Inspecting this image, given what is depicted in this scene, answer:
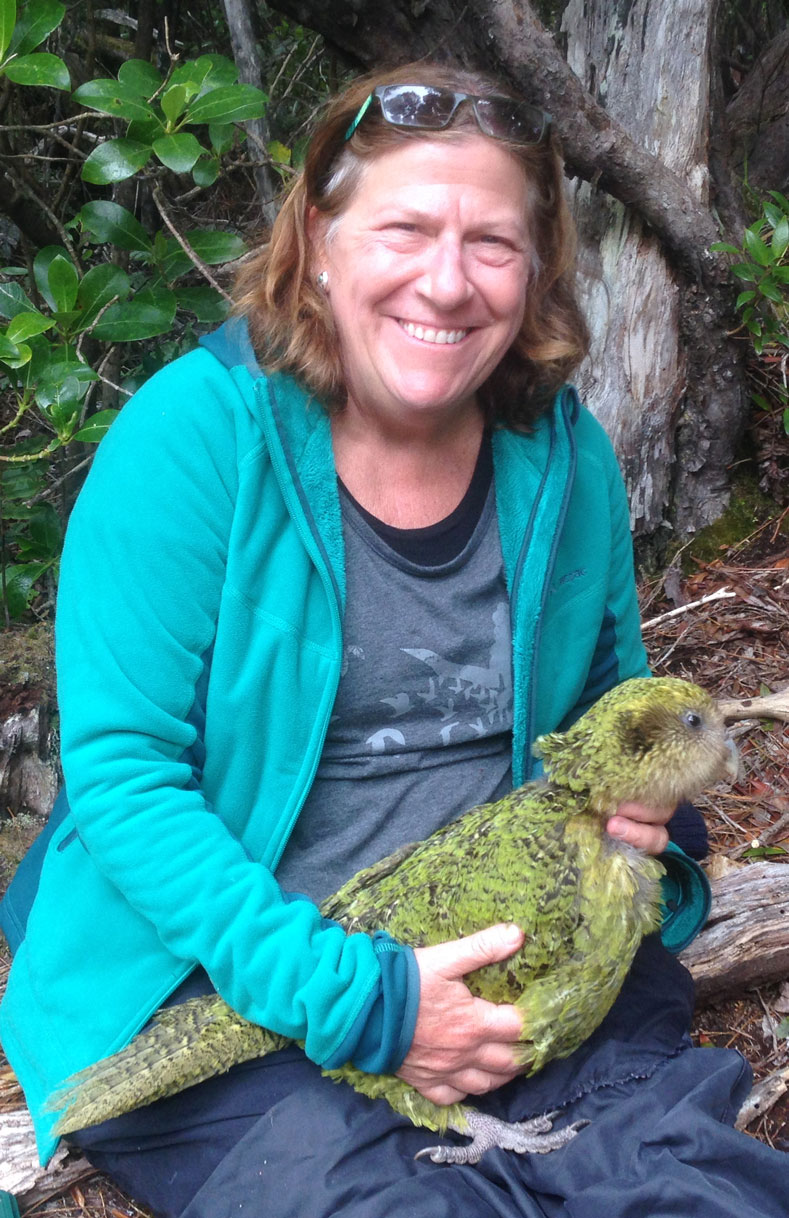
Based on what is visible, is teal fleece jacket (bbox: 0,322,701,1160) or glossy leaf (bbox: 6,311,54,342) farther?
glossy leaf (bbox: 6,311,54,342)

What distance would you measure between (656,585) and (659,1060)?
2857 mm

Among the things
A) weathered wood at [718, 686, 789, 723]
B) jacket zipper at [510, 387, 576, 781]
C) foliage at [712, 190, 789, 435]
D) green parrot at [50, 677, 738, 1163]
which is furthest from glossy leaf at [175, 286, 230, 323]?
weathered wood at [718, 686, 789, 723]

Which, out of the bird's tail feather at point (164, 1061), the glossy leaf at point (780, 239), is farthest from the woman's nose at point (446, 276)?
the glossy leaf at point (780, 239)

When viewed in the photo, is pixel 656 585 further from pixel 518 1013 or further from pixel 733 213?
pixel 518 1013

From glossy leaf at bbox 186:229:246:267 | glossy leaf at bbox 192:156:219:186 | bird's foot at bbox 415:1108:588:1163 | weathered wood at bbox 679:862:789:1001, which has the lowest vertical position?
weathered wood at bbox 679:862:789:1001

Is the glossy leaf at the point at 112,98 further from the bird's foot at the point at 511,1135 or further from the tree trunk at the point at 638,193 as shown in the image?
the bird's foot at the point at 511,1135

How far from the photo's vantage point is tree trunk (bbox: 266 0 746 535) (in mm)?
3779

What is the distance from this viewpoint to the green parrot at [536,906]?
2207 millimetres

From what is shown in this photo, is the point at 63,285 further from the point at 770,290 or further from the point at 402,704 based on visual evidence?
the point at 770,290

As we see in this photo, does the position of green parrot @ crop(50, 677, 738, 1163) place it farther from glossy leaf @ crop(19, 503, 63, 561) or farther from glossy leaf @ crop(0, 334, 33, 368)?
glossy leaf @ crop(19, 503, 63, 561)

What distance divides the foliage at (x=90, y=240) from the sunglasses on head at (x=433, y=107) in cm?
90

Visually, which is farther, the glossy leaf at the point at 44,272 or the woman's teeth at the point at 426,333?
the glossy leaf at the point at 44,272

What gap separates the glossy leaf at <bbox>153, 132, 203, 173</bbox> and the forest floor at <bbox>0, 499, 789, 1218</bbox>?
224 centimetres

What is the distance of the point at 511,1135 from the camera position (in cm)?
226
